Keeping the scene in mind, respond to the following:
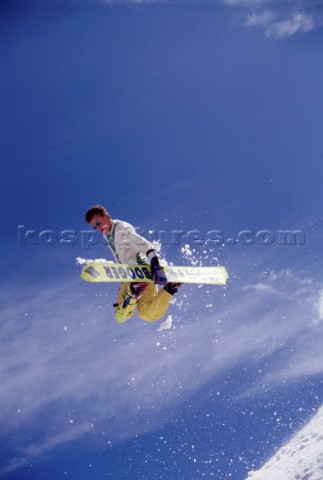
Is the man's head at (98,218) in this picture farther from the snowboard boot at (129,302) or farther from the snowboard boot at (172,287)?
the snowboard boot at (172,287)

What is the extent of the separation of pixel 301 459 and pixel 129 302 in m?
22.4

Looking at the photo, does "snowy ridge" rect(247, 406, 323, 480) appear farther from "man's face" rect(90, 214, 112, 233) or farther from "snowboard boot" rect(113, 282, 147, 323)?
"man's face" rect(90, 214, 112, 233)

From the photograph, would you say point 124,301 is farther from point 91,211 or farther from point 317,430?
point 317,430

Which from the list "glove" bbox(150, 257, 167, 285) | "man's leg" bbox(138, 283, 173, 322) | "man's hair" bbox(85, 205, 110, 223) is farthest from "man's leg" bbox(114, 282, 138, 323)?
"man's hair" bbox(85, 205, 110, 223)

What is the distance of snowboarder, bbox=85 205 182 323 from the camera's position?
8266mm

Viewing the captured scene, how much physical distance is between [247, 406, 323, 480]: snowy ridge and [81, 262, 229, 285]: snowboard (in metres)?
17.6

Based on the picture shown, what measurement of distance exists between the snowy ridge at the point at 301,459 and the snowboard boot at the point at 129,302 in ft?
59.4

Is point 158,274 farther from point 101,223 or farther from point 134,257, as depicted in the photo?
point 101,223

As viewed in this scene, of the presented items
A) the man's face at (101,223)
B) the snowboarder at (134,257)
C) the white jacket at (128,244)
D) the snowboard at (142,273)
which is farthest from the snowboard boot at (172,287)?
the man's face at (101,223)

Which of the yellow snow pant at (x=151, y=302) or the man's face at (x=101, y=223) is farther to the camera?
the yellow snow pant at (x=151, y=302)

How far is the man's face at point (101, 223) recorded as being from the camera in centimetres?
826

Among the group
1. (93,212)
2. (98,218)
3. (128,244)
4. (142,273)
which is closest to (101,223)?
(98,218)

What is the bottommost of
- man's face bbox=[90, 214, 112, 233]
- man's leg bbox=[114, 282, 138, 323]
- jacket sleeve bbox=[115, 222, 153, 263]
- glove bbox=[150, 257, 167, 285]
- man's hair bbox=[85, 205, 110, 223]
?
man's leg bbox=[114, 282, 138, 323]

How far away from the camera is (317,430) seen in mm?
28594
